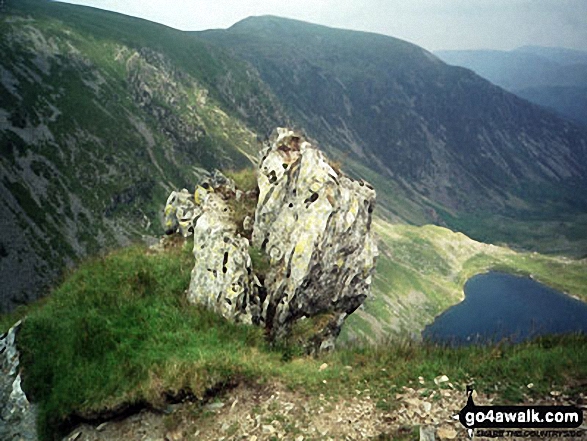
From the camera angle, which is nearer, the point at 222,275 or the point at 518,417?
the point at 518,417

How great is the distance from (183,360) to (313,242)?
358 inches

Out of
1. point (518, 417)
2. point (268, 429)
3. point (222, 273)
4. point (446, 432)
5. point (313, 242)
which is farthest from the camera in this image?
point (313, 242)

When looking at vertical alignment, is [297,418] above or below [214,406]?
above

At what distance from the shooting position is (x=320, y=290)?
20.5 metres

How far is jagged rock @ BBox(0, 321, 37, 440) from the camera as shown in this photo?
1289 centimetres

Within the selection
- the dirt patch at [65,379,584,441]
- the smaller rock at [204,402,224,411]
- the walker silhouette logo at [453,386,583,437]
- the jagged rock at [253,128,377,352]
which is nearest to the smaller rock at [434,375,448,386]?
the dirt patch at [65,379,584,441]

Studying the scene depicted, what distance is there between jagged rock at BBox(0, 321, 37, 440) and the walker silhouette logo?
530 inches

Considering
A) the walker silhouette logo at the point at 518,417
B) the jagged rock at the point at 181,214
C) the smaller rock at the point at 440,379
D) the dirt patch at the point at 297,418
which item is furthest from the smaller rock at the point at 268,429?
the jagged rock at the point at 181,214

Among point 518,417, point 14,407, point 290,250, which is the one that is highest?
point 290,250

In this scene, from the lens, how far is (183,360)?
43.2ft

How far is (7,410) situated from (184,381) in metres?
6.46

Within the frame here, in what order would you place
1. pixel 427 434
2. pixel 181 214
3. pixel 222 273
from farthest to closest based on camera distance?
pixel 181 214 → pixel 222 273 → pixel 427 434

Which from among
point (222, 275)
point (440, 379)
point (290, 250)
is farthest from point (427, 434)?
point (290, 250)

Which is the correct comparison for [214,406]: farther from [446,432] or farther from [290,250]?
[290,250]
